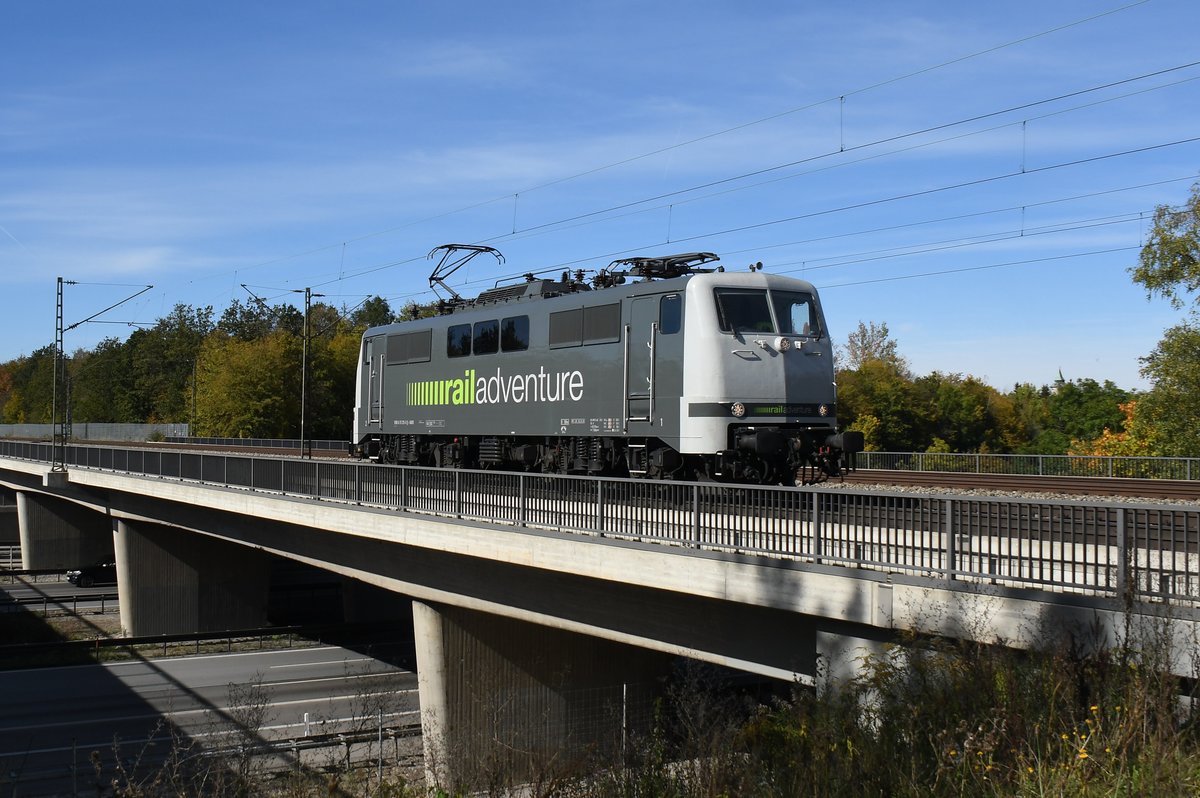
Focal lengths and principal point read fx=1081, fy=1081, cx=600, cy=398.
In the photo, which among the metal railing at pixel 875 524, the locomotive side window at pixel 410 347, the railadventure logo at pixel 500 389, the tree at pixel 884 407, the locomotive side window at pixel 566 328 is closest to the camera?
the metal railing at pixel 875 524

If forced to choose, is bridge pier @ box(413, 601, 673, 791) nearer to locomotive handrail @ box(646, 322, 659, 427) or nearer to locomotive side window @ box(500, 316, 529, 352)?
locomotive handrail @ box(646, 322, 659, 427)

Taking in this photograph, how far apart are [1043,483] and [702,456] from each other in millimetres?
10344

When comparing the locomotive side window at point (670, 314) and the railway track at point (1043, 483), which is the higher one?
the locomotive side window at point (670, 314)

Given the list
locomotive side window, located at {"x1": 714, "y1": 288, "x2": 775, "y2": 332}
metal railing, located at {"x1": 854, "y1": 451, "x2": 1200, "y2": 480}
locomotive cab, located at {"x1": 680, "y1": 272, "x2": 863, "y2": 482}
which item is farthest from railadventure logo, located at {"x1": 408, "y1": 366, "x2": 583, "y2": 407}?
metal railing, located at {"x1": 854, "y1": 451, "x2": 1200, "y2": 480}

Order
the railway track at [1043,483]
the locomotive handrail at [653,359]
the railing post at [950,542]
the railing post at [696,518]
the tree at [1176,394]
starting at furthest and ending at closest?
1. the tree at [1176,394]
2. the railway track at [1043,483]
3. the locomotive handrail at [653,359]
4. the railing post at [696,518]
5. the railing post at [950,542]

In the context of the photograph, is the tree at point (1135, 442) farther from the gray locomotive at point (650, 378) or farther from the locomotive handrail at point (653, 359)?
the locomotive handrail at point (653, 359)

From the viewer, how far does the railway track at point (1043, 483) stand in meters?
19.9

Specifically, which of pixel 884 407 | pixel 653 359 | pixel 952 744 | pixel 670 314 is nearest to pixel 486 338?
pixel 653 359

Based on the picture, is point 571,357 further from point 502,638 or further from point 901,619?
point 901,619

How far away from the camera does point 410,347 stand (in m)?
26.5

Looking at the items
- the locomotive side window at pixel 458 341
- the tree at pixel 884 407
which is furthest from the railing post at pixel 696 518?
the tree at pixel 884 407

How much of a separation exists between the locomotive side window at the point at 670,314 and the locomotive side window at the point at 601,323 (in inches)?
48.1

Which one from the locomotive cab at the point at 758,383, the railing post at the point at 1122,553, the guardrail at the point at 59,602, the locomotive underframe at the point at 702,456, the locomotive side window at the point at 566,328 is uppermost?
the locomotive side window at the point at 566,328

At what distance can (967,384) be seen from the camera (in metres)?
89.4
